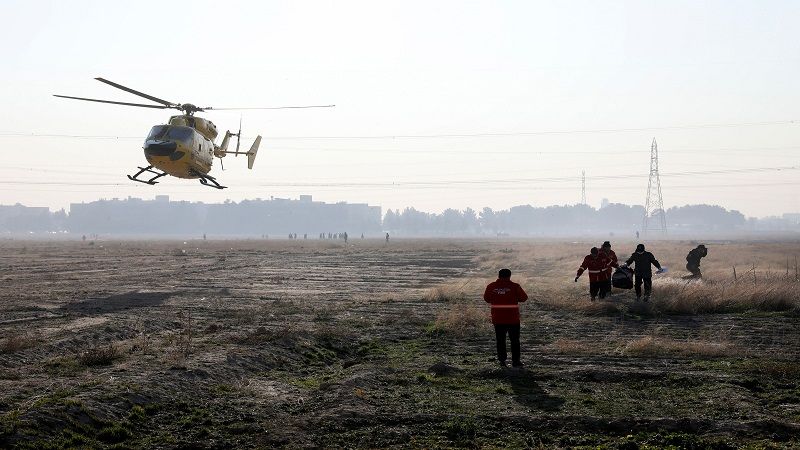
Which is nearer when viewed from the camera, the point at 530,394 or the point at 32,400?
the point at 32,400

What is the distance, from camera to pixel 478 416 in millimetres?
8414

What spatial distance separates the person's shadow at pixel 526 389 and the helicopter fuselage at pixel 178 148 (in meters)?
20.7

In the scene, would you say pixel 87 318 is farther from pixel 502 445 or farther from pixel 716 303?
pixel 716 303

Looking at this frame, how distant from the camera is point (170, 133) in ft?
93.3

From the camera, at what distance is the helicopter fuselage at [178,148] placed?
28172 mm

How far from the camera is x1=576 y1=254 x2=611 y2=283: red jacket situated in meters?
20.2

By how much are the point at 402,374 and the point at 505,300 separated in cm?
208

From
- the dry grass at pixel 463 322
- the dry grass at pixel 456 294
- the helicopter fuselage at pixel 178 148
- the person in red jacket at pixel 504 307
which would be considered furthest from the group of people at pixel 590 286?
the helicopter fuselage at pixel 178 148

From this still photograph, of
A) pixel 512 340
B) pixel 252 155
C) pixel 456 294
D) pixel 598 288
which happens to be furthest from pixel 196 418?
pixel 252 155

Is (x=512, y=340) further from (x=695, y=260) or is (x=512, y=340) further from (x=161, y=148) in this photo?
(x=161, y=148)

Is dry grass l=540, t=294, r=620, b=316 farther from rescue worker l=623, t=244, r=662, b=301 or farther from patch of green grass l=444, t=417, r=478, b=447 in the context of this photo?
patch of green grass l=444, t=417, r=478, b=447

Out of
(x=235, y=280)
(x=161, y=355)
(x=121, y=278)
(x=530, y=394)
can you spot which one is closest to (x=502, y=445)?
(x=530, y=394)

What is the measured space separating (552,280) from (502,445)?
24.0m

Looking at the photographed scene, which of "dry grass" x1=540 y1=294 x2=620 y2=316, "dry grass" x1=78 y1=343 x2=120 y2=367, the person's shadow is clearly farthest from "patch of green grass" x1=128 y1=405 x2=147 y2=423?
"dry grass" x1=540 y1=294 x2=620 y2=316
